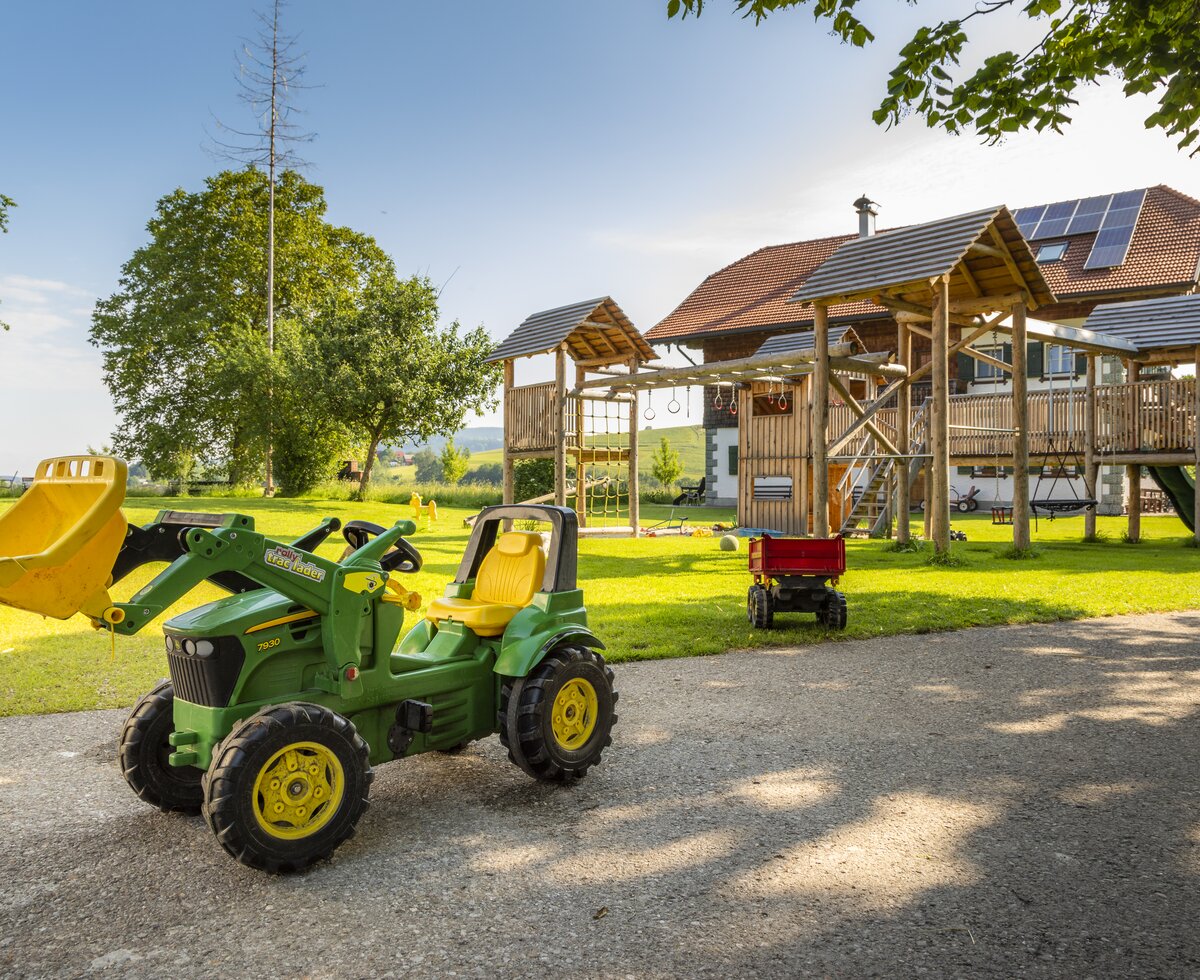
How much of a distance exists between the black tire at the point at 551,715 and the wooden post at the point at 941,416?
37.7 feet

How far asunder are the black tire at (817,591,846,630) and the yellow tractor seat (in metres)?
4.91

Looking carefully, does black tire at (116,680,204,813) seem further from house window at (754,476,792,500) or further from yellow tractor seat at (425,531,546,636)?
house window at (754,476,792,500)

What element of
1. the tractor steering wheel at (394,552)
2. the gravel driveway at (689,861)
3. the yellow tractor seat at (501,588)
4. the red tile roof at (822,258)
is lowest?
the gravel driveway at (689,861)

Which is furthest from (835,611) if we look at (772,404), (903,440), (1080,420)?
(772,404)

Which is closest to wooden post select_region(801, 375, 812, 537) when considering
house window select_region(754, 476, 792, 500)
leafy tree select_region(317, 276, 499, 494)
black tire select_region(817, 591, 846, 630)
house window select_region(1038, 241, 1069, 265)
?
house window select_region(754, 476, 792, 500)

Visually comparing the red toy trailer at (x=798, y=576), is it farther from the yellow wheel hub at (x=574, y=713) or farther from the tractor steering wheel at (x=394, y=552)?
the tractor steering wheel at (x=394, y=552)

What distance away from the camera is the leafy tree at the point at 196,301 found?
46.3 metres

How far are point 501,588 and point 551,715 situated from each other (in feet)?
2.81

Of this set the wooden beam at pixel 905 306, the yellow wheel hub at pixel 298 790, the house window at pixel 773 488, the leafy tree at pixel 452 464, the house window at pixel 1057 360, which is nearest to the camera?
the yellow wheel hub at pixel 298 790

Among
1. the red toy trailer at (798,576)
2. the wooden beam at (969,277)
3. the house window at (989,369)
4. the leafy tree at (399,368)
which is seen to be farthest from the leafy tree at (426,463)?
the red toy trailer at (798,576)

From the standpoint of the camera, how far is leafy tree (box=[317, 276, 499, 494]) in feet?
107

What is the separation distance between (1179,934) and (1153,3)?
895cm

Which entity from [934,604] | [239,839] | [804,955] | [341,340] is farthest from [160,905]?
[341,340]

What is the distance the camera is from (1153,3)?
345 inches
